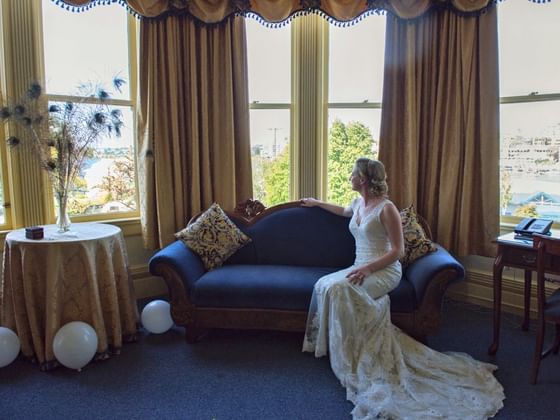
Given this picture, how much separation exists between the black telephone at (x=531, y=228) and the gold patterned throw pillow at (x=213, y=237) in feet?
5.97

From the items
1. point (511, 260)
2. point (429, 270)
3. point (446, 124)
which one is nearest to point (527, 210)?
point (446, 124)

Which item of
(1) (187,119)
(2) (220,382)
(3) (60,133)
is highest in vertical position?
(1) (187,119)

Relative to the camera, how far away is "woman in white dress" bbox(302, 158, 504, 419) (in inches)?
83.8

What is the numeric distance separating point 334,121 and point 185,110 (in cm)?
131

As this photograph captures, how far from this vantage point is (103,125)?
2914mm

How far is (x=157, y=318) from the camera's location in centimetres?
295

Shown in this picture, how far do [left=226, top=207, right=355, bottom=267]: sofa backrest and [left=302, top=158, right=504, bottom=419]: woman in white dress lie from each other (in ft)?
1.16

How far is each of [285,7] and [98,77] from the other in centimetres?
161

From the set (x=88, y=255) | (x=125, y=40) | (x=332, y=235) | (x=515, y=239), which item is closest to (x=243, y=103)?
(x=125, y=40)

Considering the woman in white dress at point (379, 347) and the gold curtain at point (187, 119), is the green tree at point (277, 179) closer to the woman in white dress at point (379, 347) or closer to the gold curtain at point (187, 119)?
the gold curtain at point (187, 119)

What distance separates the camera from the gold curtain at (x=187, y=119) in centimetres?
347

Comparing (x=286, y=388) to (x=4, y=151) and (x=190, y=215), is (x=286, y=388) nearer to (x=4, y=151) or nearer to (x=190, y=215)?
(x=190, y=215)

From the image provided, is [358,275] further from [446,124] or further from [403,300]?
[446,124]

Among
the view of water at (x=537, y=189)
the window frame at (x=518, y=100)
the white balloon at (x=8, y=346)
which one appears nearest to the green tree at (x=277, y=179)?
the window frame at (x=518, y=100)
